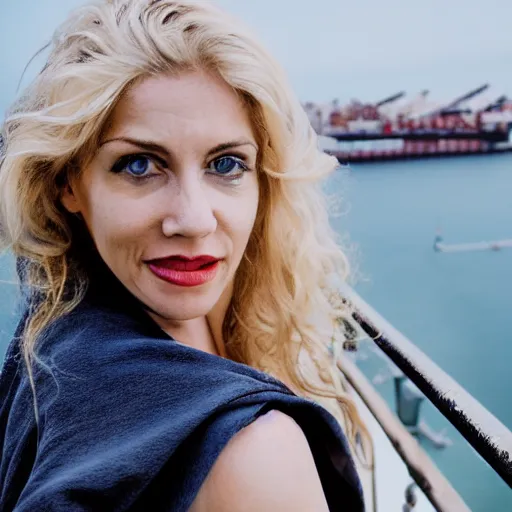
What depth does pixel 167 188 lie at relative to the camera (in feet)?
1.79

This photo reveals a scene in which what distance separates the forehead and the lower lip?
0.13 m

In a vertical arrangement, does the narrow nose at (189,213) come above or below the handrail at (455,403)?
above

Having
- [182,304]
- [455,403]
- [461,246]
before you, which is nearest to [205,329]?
[182,304]

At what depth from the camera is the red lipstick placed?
0.55 meters

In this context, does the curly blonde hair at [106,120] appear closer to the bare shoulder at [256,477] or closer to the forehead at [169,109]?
the forehead at [169,109]

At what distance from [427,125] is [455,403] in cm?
264

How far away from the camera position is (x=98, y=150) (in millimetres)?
541

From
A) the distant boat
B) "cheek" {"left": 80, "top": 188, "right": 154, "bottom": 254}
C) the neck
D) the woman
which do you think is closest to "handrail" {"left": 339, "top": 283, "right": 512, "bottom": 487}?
the woman

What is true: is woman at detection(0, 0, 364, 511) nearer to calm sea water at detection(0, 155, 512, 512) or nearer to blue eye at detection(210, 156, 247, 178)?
blue eye at detection(210, 156, 247, 178)

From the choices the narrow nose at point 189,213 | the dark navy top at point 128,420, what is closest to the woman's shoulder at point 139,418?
the dark navy top at point 128,420

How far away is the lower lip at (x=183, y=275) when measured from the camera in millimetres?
553

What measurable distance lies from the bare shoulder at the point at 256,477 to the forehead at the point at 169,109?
283mm

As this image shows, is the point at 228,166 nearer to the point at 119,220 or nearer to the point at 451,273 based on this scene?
the point at 119,220

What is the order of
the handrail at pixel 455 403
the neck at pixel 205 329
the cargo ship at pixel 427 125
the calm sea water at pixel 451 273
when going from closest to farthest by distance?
the handrail at pixel 455 403, the neck at pixel 205 329, the cargo ship at pixel 427 125, the calm sea water at pixel 451 273
